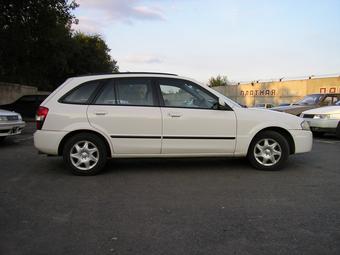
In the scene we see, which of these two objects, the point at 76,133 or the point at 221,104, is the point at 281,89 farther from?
the point at 76,133

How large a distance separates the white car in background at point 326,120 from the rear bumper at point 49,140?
865 centimetres

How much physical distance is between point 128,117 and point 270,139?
2.48 metres

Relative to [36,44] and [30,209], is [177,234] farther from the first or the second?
[36,44]

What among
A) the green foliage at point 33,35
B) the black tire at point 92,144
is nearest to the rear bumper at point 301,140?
the black tire at point 92,144

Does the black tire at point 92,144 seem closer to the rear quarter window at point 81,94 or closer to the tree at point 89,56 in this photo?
the rear quarter window at point 81,94

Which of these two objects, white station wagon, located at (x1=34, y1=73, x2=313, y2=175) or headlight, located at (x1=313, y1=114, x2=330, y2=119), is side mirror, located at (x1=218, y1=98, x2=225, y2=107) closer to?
white station wagon, located at (x1=34, y1=73, x2=313, y2=175)

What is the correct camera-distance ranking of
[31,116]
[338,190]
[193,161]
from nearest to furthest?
[338,190] < [193,161] < [31,116]

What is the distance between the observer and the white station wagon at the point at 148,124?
672cm

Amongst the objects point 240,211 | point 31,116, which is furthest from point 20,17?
point 240,211

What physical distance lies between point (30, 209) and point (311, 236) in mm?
3137

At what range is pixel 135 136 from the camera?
22.2 ft

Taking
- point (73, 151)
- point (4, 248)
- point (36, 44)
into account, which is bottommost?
point (4, 248)

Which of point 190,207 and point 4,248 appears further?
point 190,207

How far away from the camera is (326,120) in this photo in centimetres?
1250
